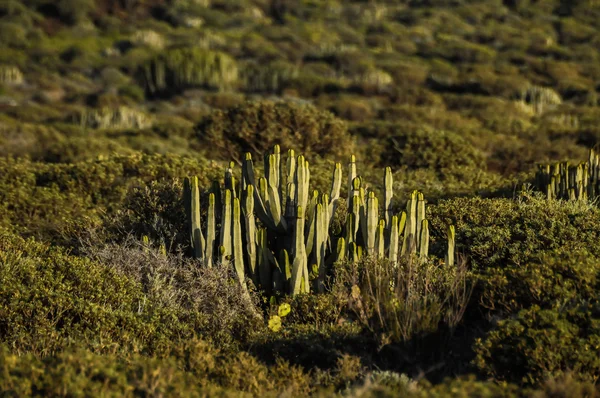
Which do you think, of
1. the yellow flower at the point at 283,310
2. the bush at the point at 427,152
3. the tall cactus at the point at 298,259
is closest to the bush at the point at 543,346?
the yellow flower at the point at 283,310

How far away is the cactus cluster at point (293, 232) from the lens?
7.69 m

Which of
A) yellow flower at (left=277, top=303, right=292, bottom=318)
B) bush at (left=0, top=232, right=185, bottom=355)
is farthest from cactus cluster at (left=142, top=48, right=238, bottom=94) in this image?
yellow flower at (left=277, top=303, right=292, bottom=318)

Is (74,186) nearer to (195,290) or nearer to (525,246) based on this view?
(195,290)

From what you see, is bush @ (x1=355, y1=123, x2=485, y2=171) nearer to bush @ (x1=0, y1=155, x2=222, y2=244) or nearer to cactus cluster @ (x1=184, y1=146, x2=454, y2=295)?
bush @ (x1=0, y1=155, x2=222, y2=244)

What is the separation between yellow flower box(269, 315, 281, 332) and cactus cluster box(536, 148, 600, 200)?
4.53 metres

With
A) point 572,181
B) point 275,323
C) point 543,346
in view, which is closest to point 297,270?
point 275,323

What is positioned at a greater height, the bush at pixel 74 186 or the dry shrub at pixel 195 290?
the dry shrub at pixel 195 290

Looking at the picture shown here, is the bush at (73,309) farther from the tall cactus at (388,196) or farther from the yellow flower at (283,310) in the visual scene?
the tall cactus at (388,196)

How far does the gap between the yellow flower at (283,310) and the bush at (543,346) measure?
1829mm

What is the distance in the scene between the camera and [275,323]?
7008 millimetres

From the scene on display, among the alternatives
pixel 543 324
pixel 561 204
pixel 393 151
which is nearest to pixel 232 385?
pixel 543 324

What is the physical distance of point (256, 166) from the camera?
13734 mm

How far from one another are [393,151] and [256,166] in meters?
4.11

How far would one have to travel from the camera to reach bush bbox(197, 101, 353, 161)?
15.1m
